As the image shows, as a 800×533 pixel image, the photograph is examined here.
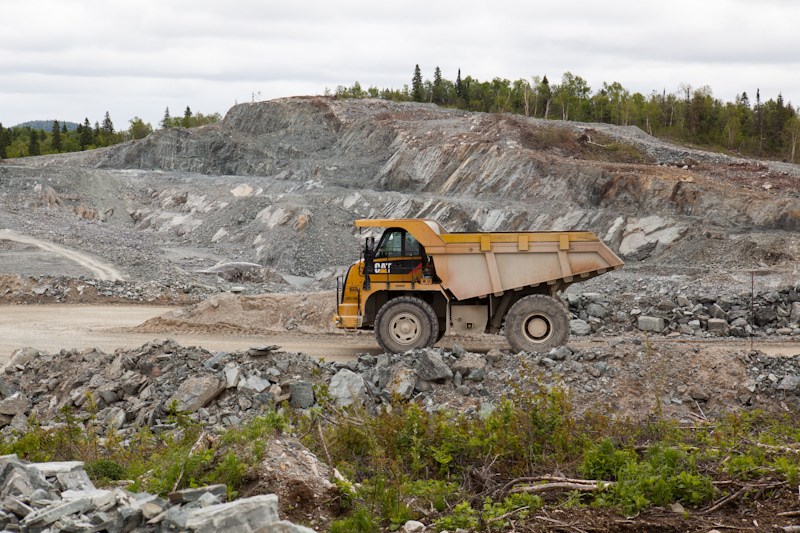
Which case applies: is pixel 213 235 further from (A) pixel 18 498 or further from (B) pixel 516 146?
(A) pixel 18 498

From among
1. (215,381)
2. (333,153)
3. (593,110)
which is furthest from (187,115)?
(215,381)

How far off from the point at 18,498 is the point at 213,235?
32579 mm

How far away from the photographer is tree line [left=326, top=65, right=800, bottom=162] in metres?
63.9

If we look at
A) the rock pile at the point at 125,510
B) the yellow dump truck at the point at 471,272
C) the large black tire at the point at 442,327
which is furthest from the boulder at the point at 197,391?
the rock pile at the point at 125,510

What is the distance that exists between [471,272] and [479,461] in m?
7.31

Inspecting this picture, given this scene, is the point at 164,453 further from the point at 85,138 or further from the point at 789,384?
the point at 85,138

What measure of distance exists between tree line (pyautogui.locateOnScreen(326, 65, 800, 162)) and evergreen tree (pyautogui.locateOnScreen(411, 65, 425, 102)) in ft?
0.31

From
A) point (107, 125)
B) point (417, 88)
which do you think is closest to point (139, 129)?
point (107, 125)

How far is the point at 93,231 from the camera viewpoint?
3791 cm

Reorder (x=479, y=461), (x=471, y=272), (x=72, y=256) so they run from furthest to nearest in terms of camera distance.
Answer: (x=72, y=256) < (x=471, y=272) < (x=479, y=461)

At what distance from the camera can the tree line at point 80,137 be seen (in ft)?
286

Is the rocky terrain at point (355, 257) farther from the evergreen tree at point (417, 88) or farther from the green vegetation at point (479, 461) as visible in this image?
the evergreen tree at point (417, 88)

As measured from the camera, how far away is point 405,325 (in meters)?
15.6

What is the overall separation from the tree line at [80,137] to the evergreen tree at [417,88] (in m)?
21.6
